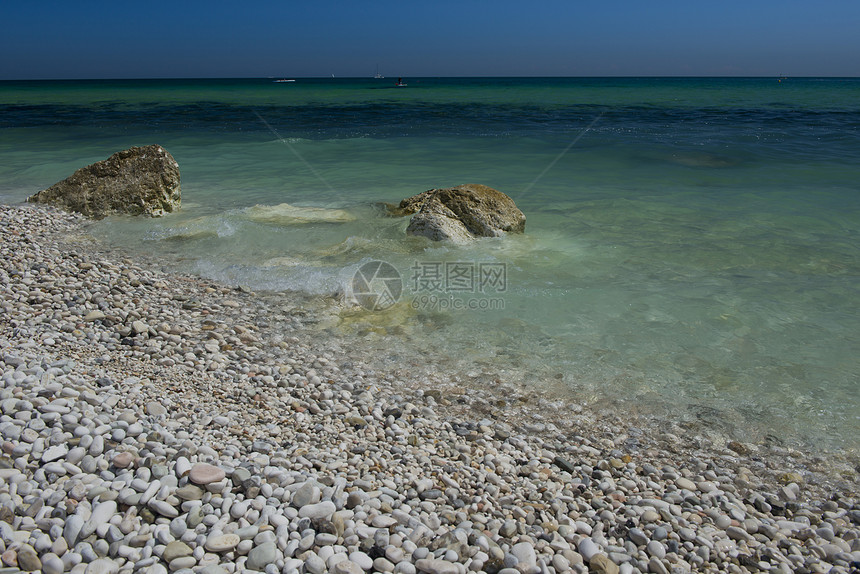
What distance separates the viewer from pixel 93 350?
434 centimetres

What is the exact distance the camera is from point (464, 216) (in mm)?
8164

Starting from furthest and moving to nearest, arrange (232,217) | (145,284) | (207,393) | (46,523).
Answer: (232,217)
(145,284)
(207,393)
(46,523)

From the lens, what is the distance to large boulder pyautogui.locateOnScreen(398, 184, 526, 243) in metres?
7.94

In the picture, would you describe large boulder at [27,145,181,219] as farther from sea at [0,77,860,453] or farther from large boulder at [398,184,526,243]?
large boulder at [398,184,526,243]

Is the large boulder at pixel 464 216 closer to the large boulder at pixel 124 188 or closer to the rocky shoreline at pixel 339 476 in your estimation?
the rocky shoreline at pixel 339 476

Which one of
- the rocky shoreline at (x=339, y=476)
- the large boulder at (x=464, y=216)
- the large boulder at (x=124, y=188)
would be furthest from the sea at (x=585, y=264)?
the rocky shoreline at (x=339, y=476)

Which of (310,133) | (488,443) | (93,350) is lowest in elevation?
(488,443)

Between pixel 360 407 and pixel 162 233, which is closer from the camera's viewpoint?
pixel 360 407

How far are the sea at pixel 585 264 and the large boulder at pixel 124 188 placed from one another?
376 mm

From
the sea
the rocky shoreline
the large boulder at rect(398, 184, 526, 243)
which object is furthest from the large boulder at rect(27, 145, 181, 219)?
the rocky shoreline

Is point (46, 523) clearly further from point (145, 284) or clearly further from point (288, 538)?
point (145, 284)

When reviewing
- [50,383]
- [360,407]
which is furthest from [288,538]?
Answer: [50,383]

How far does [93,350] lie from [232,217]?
490 centimetres

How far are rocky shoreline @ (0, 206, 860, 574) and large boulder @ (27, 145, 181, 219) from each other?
4790 mm
